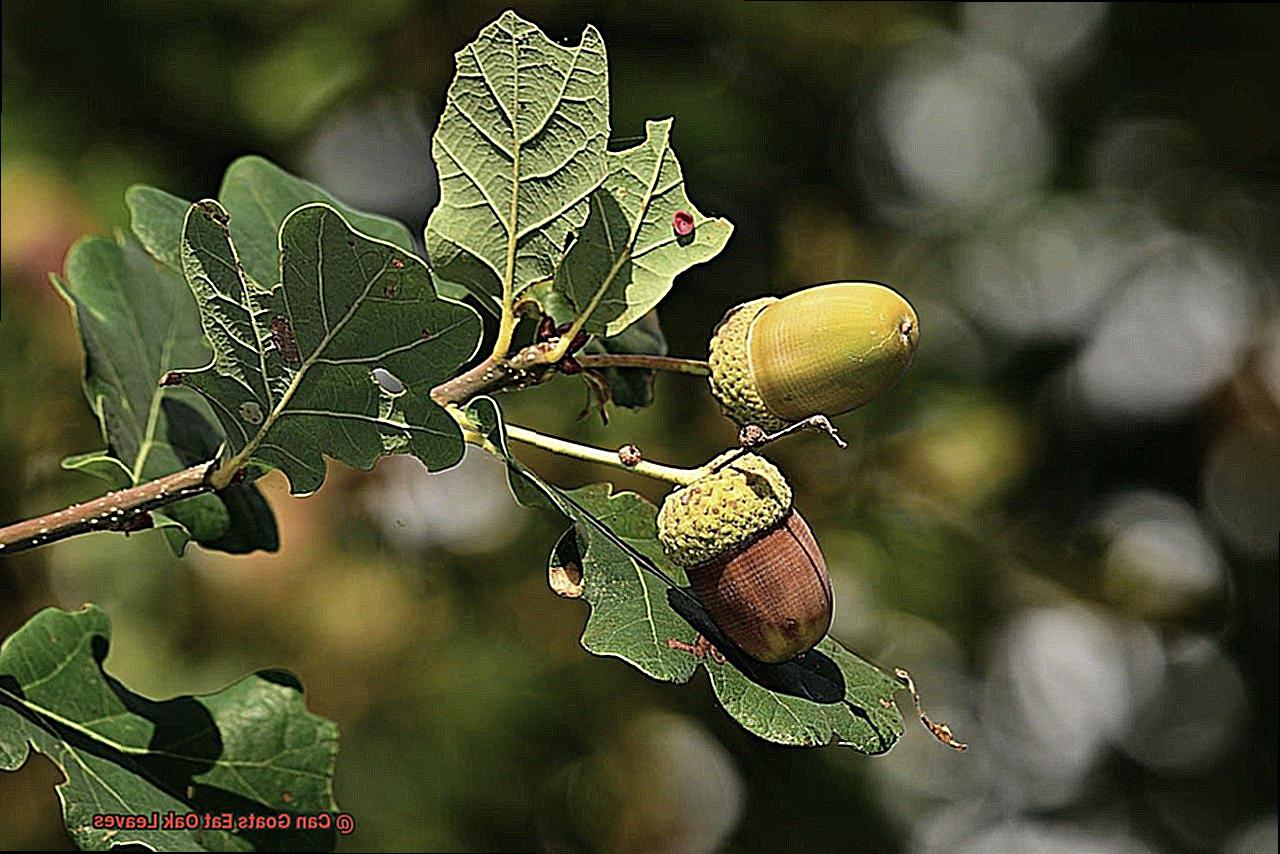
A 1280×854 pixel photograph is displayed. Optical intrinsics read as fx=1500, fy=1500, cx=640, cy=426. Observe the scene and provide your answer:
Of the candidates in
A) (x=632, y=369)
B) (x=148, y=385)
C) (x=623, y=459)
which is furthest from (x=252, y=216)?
(x=623, y=459)

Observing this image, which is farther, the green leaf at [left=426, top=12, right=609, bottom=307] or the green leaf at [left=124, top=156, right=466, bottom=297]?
the green leaf at [left=124, top=156, right=466, bottom=297]

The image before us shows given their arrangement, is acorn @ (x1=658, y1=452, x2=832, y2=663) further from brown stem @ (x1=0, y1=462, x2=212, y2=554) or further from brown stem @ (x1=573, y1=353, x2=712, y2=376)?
brown stem @ (x1=0, y1=462, x2=212, y2=554)

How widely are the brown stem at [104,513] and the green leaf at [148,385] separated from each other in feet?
0.53

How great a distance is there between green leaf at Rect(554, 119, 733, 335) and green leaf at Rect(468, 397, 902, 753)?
0.25 ft

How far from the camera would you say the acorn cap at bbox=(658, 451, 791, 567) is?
623mm

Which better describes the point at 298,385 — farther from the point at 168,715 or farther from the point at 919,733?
the point at 919,733

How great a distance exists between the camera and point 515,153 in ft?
2.14

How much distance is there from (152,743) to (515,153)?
1.28 ft

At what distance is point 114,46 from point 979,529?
124cm

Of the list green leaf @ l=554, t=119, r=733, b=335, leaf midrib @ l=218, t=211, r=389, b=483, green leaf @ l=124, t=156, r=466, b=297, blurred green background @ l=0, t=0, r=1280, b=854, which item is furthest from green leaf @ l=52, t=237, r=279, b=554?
blurred green background @ l=0, t=0, r=1280, b=854

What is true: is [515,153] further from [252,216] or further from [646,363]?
[252,216]

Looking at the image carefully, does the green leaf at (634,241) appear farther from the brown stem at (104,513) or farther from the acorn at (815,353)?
the brown stem at (104,513)

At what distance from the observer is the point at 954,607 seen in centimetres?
190

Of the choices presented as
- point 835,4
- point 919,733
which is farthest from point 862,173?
point 919,733
